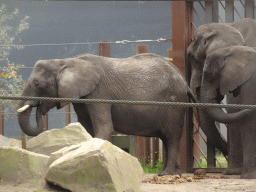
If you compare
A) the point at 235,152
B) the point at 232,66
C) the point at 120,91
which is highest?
the point at 232,66

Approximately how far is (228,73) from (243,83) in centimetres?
17

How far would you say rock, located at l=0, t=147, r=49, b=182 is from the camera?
3314 mm

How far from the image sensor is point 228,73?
4414 millimetres

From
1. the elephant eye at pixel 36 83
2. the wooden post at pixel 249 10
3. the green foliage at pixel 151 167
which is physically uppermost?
Result: the wooden post at pixel 249 10

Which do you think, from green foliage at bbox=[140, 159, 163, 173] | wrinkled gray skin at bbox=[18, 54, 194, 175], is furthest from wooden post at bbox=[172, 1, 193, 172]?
wrinkled gray skin at bbox=[18, 54, 194, 175]

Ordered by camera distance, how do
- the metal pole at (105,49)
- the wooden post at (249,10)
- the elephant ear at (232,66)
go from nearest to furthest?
1. the elephant ear at (232,66)
2. the wooden post at (249,10)
3. the metal pole at (105,49)

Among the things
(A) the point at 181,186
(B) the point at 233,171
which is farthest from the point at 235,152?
(A) the point at 181,186

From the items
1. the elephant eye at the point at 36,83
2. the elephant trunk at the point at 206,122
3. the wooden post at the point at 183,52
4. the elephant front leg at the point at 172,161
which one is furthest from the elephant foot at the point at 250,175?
the elephant eye at the point at 36,83

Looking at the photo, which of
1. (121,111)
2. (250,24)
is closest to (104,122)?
(121,111)

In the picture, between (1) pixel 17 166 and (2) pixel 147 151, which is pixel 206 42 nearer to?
(2) pixel 147 151

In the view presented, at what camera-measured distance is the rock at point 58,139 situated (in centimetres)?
455

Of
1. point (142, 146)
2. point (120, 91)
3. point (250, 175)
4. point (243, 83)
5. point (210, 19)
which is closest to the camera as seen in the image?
point (250, 175)

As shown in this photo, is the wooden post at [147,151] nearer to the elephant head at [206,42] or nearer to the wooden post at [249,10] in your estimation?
the elephant head at [206,42]

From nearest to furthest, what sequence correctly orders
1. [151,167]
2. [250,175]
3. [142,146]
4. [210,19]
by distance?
[250,175] < [210,19] < [151,167] < [142,146]
